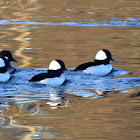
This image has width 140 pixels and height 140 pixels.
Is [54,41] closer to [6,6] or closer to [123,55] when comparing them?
[123,55]

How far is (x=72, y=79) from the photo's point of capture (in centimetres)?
1106

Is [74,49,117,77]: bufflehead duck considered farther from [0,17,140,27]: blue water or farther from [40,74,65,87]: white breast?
[0,17,140,27]: blue water

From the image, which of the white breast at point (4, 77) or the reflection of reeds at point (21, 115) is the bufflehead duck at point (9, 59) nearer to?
the white breast at point (4, 77)

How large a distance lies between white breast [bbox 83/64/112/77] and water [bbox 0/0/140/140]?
184 mm

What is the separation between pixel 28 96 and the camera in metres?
8.98

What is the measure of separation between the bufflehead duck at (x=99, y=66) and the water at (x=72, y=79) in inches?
7.3

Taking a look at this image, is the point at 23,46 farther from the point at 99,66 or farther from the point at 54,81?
the point at 54,81

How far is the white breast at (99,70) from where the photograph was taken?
466 inches

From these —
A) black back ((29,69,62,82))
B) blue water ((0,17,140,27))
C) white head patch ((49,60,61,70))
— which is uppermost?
blue water ((0,17,140,27))

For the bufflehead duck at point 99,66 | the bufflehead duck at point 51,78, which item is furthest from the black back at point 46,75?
the bufflehead duck at point 99,66

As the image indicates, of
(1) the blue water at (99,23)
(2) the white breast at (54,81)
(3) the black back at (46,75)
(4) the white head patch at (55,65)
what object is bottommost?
(2) the white breast at (54,81)

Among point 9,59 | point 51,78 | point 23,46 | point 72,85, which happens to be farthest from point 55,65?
point 23,46

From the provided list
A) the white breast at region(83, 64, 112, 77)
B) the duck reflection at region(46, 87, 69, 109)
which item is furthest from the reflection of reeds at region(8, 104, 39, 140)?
the white breast at region(83, 64, 112, 77)

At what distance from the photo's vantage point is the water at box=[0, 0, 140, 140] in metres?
6.77
